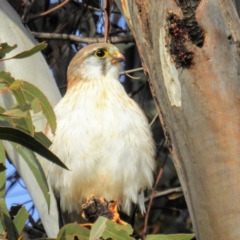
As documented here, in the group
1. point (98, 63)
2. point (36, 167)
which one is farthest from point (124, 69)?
point (36, 167)

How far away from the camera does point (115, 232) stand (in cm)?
232

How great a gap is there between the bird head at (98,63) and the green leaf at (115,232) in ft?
4.84

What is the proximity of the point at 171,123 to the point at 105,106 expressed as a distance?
1.22 metres

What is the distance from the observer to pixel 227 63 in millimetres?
2037

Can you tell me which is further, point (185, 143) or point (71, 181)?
point (71, 181)

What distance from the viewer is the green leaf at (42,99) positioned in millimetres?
2652

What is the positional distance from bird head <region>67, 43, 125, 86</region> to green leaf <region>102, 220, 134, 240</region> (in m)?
1.48

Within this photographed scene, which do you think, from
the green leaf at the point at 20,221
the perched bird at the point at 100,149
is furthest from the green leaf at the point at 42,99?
the perched bird at the point at 100,149

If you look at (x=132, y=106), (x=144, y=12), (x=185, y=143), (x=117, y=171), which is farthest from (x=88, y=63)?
(x=185, y=143)

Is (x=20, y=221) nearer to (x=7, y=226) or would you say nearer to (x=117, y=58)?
(x=7, y=226)

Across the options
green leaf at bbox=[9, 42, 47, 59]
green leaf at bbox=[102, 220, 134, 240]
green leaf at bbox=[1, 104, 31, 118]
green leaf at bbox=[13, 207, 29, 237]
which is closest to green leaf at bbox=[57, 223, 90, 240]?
green leaf at bbox=[102, 220, 134, 240]

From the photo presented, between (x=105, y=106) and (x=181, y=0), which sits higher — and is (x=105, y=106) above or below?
below

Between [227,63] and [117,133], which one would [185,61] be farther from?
[117,133]

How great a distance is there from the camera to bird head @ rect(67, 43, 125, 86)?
3.68 m
